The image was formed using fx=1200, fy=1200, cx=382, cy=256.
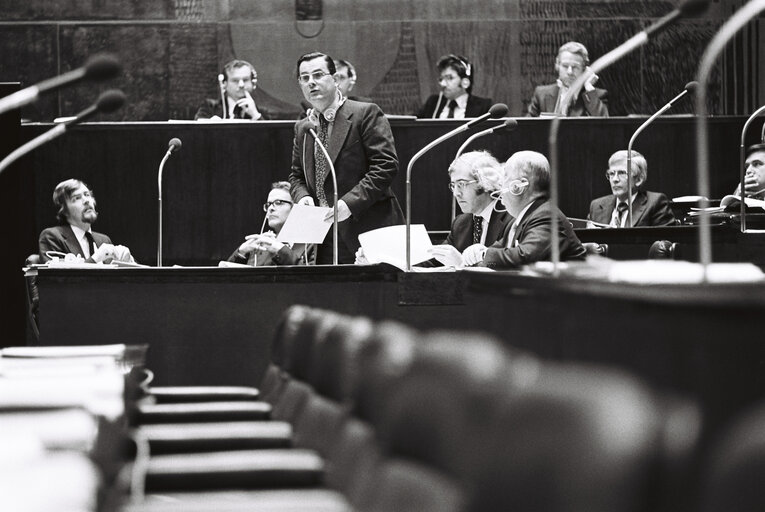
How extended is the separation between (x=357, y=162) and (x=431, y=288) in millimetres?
1137

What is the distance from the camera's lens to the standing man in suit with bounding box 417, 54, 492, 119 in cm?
771

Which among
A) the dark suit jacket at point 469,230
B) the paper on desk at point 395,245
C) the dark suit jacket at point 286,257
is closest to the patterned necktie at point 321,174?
the dark suit jacket at point 286,257

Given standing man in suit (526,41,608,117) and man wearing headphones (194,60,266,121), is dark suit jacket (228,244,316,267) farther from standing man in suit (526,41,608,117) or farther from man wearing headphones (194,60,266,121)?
standing man in suit (526,41,608,117)

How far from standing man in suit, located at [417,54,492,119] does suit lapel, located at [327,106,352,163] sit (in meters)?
2.43

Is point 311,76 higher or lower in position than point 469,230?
higher

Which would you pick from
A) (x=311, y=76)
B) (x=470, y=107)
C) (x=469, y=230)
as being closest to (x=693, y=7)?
(x=469, y=230)

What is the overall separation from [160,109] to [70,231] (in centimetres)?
333

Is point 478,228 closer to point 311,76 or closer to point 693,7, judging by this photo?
point 311,76

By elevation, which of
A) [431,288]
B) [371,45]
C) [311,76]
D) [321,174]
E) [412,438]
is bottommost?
[412,438]

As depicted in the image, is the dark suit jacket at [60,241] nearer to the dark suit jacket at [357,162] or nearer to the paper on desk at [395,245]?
the dark suit jacket at [357,162]

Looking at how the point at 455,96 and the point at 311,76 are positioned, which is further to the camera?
the point at 455,96

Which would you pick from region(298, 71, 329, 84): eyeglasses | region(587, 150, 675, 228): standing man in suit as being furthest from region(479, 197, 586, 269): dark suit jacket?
region(587, 150, 675, 228): standing man in suit

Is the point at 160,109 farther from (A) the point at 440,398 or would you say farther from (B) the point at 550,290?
(A) the point at 440,398

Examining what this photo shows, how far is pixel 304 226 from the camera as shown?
4.66 meters
